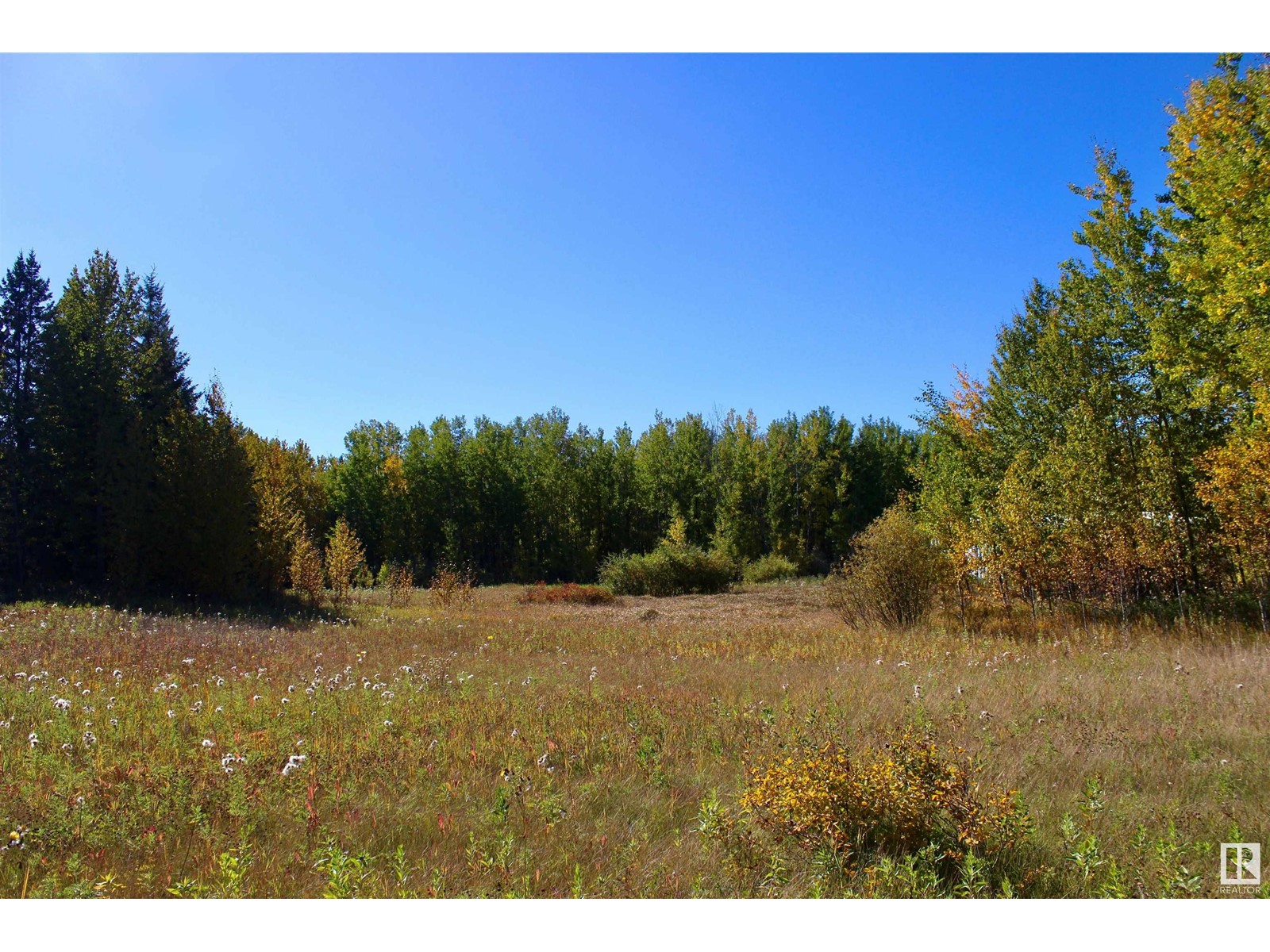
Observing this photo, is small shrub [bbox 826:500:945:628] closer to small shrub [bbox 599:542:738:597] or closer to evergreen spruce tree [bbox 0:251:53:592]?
small shrub [bbox 599:542:738:597]

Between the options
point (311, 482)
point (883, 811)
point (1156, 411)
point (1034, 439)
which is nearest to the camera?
point (883, 811)

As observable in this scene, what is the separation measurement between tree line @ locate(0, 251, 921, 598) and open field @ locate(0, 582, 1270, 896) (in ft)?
35.8

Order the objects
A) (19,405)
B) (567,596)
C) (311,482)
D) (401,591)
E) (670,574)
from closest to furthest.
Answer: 1. (19,405)
2. (401,591)
3. (567,596)
4. (670,574)
5. (311,482)

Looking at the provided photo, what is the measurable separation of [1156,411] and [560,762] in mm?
14390

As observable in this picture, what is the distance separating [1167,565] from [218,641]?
17.0 metres

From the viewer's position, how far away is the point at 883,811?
380 cm

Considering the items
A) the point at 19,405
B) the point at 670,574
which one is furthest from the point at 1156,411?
the point at 19,405

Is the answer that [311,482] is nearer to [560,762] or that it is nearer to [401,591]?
[401,591]

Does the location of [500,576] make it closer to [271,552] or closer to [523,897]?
[271,552]

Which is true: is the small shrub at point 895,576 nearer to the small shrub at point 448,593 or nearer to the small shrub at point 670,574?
the small shrub at point 448,593

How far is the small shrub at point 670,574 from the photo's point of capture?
3228 centimetres

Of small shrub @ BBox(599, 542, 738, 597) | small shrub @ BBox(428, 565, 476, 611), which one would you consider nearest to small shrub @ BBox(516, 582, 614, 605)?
small shrub @ BBox(599, 542, 738, 597)

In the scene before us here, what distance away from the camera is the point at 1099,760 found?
5.32 meters

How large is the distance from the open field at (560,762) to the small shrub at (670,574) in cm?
2183
